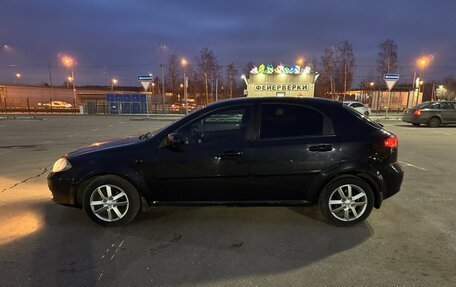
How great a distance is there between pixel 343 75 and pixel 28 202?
200 ft

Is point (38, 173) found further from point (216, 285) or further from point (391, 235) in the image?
point (391, 235)

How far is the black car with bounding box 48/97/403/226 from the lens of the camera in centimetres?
403

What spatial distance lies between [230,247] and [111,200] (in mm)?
1667

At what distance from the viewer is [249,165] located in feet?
13.2

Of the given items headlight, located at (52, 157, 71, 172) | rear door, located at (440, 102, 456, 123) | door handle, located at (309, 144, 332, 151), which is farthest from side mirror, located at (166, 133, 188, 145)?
rear door, located at (440, 102, 456, 123)

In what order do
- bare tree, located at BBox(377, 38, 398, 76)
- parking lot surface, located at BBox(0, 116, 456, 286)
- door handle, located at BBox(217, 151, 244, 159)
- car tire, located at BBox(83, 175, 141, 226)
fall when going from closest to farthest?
parking lot surface, located at BBox(0, 116, 456, 286)
door handle, located at BBox(217, 151, 244, 159)
car tire, located at BBox(83, 175, 141, 226)
bare tree, located at BBox(377, 38, 398, 76)

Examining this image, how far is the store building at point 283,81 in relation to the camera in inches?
1232

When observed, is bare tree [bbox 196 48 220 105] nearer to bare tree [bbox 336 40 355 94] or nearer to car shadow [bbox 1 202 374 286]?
bare tree [bbox 336 40 355 94]

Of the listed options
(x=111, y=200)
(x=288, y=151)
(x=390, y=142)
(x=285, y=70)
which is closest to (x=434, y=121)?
(x=285, y=70)

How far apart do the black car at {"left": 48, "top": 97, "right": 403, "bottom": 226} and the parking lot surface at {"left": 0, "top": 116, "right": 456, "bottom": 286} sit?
0.33 meters

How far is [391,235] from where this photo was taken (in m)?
3.94

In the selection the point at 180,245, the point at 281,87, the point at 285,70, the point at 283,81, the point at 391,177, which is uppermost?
the point at 285,70

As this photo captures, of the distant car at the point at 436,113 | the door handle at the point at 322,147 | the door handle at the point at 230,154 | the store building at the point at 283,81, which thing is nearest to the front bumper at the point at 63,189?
the door handle at the point at 230,154

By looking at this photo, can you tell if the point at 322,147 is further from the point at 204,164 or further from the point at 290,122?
the point at 204,164
